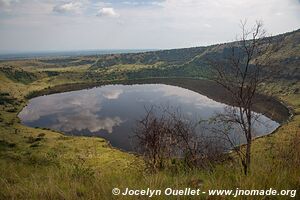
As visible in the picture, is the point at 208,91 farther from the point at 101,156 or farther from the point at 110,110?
the point at 101,156

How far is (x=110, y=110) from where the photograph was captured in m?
102

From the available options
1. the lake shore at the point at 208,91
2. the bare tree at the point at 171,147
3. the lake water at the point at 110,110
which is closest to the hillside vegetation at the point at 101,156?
the bare tree at the point at 171,147

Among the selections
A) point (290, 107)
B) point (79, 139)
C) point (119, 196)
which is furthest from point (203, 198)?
point (290, 107)

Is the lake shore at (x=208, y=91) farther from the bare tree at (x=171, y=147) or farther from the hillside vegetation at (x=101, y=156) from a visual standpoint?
the bare tree at (x=171, y=147)

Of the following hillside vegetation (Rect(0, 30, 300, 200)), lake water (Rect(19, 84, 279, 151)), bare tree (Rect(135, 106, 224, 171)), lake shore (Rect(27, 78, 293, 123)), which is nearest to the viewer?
hillside vegetation (Rect(0, 30, 300, 200))

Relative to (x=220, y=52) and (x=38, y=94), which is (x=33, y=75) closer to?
(x=38, y=94)

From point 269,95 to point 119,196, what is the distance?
405 feet

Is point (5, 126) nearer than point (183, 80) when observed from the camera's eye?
Yes

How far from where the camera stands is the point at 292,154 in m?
5.44

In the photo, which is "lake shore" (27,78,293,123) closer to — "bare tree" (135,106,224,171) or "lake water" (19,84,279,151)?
"lake water" (19,84,279,151)

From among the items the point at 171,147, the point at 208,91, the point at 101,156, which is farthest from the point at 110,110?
the point at 171,147

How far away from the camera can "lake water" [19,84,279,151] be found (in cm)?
7873

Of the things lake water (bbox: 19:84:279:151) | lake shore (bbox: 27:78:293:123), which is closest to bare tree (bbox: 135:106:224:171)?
lake water (bbox: 19:84:279:151)

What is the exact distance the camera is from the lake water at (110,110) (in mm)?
78731
